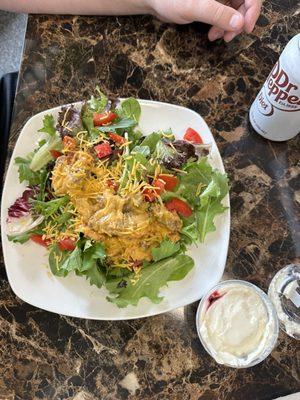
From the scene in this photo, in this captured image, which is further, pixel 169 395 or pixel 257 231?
pixel 257 231

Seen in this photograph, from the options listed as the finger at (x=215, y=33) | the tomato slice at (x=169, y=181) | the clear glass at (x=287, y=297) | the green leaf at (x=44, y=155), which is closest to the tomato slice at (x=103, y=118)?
the green leaf at (x=44, y=155)

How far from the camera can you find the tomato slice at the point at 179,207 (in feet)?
3.88

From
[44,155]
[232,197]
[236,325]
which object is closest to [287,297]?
[236,325]

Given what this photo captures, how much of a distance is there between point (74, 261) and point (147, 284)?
0.59ft

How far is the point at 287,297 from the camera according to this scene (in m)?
1.28

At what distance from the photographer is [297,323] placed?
126 centimetres

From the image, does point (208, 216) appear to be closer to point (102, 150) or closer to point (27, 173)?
point (102, 150)

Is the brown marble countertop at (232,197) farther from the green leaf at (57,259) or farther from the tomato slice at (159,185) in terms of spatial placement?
the tomato slice at (159,185)

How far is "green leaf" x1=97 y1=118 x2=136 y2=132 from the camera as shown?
1.20m

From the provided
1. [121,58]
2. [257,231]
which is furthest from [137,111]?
[257,231]

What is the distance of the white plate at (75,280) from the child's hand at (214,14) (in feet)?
1.24

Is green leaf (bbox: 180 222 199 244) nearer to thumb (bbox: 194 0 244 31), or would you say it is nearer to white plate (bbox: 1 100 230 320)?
white plate (bbox: 1 100 230 320)

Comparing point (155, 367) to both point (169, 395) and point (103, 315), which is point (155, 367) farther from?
point (103, 315)

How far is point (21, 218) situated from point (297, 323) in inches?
29.4
